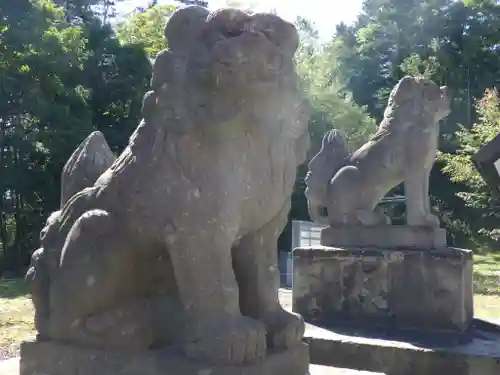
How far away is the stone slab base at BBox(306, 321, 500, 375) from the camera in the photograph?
3463 millimetres

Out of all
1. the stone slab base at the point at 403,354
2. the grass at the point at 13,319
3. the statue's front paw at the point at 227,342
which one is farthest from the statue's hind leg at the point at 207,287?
the grass at the point at 13,319

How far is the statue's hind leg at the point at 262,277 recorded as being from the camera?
2.18 m

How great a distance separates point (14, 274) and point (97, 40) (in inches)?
244

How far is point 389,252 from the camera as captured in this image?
4.18 meters

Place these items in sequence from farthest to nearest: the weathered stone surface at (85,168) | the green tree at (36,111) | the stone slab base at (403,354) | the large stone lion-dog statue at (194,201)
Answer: the green tree at (36,111)
the stone slab base at (403,354)
the weathered stone surface at (85,168)
the large stone lion-dog statue at (194,201)

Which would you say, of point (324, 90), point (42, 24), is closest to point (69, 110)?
point (42, 24)

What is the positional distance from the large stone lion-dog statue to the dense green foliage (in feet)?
24.7

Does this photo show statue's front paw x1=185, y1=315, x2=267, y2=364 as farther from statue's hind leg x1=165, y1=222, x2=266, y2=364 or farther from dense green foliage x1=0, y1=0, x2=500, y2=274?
dense green foliage x1=0, y1=0, x2=500, y2=274

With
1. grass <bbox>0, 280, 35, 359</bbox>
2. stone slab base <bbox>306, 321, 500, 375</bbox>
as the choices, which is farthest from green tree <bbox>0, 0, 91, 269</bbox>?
stone slab base <bbox>306, 321, 500, 375</bbox>

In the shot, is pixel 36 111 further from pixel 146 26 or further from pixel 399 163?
pixel 399 163

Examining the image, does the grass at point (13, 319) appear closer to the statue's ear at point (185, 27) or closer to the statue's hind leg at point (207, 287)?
the statue's hind leg at point (207, 287)

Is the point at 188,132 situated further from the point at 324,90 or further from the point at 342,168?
the point at 324,90

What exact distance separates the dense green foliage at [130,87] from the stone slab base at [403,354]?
6124mm

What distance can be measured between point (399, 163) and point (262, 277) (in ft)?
8.48
